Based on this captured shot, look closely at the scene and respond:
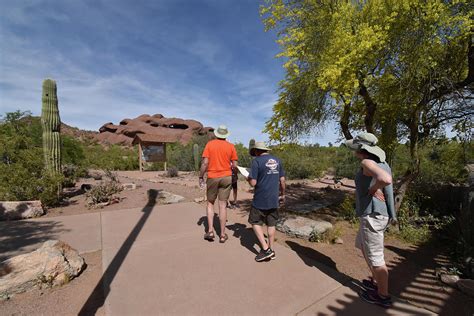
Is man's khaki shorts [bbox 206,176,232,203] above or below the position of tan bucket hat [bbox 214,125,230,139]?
below

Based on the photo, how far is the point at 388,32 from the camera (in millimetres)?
3705

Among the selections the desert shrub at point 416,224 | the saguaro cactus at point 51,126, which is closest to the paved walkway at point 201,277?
the desert shrub at point 416,224

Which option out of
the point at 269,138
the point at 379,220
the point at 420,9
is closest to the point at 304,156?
the point at 269,138

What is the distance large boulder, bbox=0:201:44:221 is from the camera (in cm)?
529

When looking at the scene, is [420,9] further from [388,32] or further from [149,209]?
[149,209]

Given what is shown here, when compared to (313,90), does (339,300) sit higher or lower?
lower

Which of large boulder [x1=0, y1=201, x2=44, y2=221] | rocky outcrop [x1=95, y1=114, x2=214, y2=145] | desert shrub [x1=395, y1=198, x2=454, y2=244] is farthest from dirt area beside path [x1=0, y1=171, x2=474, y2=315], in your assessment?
rocky outcrop [x1=95, y1=114, x2=214, y2=145]

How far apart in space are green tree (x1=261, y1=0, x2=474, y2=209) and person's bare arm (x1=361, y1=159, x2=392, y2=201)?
1588mm

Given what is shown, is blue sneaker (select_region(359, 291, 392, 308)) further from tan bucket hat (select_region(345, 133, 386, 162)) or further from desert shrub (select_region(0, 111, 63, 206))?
desert shrub (select_region(0, 111, 63, 206))

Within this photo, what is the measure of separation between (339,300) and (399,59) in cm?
349

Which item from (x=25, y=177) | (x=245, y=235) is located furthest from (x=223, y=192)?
(x=25, y=177)

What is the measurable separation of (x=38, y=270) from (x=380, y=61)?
17.5 ft

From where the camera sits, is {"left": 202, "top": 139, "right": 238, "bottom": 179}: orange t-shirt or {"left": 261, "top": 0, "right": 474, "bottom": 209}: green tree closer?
{"left": 261, "top": 0, "right": 474, "bottom": 209}: green tree

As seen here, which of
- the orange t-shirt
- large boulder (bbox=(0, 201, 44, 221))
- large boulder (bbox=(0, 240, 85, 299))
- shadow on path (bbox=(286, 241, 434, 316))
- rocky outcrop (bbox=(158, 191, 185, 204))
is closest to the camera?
shadow on path (bbox=(286, 241, 434, 316))
